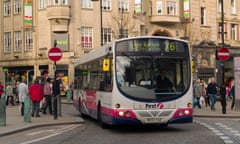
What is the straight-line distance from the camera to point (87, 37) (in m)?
53.7

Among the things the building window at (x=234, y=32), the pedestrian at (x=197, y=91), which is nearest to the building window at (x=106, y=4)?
the building window at (x=234, y=32)

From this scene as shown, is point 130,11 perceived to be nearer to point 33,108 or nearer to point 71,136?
point 33,108

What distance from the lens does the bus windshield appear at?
16188 mm

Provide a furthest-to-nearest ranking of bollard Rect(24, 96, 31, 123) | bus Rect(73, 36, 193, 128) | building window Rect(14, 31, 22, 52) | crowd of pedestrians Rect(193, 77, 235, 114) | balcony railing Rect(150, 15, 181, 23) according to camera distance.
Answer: balcony railing Rect(150, 15, 181, 23) → building window Rect(14, 31, 22, 52) → crowd of pedestrians Rect(193, 77, 235, 114) → bollard Rect(24, 96, 31, 123) → bus Rect(73, 36, 193, 128)

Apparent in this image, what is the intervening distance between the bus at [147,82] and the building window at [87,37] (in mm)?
36270

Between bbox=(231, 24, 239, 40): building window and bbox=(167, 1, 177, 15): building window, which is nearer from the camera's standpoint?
bbox=(167, 1, 177, 15): building window

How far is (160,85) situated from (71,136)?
10.5 ft

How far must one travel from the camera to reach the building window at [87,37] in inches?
2103

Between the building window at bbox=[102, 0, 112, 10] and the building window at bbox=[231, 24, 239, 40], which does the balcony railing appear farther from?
the building window at bbox=[231, 24, 239, 40]

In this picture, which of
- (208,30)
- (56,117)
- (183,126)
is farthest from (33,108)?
(208,30)

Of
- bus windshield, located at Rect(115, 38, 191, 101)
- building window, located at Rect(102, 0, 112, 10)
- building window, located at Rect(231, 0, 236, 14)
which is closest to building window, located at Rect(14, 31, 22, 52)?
building window, located at Rect(102, 0, 112, 10)

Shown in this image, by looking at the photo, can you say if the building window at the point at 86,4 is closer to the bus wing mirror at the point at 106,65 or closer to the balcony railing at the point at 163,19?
the balcony railing at the point at 163,19

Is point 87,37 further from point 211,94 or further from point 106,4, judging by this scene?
point 211,94

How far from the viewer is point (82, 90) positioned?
23062 mm
